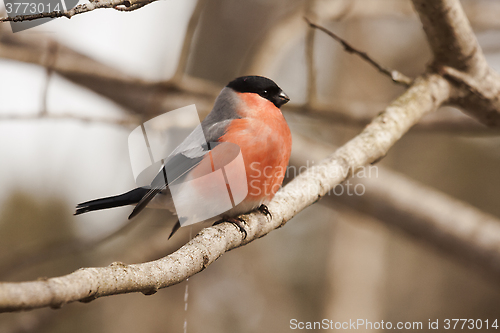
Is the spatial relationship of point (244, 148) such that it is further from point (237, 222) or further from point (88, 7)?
point (88, 7)

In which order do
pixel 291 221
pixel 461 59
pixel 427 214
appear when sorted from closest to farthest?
pixel 461 59, pixel 427 214, pixel 291 221

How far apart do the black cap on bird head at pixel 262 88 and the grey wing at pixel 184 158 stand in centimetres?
17

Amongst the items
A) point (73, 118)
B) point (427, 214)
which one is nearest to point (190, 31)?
point (73, 118)

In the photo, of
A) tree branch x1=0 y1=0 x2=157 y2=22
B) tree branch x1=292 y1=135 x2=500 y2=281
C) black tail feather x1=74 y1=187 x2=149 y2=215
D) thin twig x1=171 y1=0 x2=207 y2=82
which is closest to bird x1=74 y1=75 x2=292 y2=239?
black tail feather x1=74 y1=187 x2=149 y2=215

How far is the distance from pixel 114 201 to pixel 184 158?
0.97ft

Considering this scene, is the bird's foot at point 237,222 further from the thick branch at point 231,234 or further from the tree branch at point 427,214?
the tree branch at point 427,214

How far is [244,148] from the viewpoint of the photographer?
1.27 m

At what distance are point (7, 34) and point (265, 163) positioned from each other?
79.1 inches

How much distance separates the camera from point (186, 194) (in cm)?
129

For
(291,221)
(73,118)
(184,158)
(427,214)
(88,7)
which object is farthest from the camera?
(291,221)

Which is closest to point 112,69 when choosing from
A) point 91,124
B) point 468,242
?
point 91,124

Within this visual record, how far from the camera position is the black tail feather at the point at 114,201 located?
0.99 m

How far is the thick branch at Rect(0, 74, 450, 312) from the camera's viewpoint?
0.57m

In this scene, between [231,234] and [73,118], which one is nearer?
[231,234]
